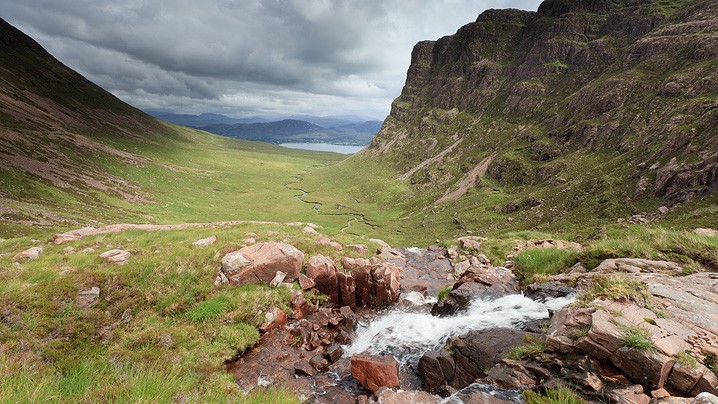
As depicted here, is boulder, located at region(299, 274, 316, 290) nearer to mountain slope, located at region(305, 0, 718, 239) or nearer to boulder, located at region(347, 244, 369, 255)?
boulder, located at region(347, 244, 369, 255)

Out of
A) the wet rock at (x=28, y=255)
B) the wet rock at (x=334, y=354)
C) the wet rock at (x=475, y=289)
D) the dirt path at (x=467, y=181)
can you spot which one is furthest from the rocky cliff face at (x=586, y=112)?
the wet rock at (x=28, y=255)

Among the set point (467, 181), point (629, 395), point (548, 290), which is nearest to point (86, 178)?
point (548, 290)

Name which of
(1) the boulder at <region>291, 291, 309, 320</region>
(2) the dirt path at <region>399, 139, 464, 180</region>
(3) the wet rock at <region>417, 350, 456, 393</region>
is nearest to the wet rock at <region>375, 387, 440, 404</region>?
(3) the wet rock at <region>417, 350, 456, 393</region>

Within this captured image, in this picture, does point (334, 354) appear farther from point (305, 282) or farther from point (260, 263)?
point (260, 263)

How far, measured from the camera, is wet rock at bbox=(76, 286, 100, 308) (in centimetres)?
1239

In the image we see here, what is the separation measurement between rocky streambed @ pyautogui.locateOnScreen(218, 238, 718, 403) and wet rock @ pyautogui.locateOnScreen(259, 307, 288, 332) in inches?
2.1

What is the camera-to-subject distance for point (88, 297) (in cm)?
1269

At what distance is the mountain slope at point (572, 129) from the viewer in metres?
61.1

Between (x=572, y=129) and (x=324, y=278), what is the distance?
11935cm

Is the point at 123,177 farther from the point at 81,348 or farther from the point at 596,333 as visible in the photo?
the point at 596,333

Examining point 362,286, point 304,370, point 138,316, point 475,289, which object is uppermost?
point 475,289

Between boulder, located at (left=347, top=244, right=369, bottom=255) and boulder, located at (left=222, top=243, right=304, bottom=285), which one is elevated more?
boulder, located at (left=222, top=243, right=304, bottom=285)

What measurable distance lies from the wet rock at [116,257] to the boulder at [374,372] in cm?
1306

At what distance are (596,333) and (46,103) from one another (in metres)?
238
